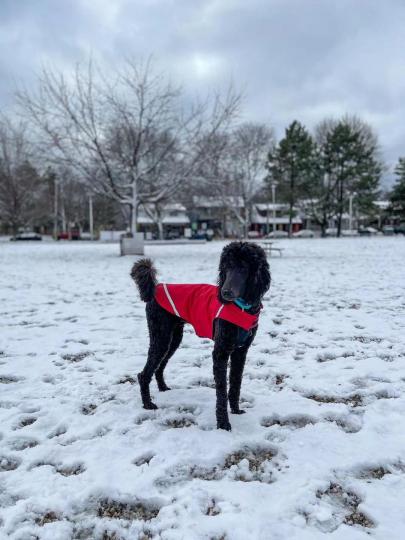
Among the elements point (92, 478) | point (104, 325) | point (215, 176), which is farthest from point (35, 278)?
point (215, 176)

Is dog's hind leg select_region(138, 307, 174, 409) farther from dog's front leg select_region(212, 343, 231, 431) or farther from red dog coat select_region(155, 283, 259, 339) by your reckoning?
dog's front leg select_region(212, 343, 231, 431)

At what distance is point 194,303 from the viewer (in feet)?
9.98

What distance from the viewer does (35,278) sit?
10383mm

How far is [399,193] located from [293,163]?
1459 cm

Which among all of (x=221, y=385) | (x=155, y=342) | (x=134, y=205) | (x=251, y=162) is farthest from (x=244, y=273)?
(x=251, y=162)

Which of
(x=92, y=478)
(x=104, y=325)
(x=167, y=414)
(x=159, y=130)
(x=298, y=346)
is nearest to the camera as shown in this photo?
(x=92, y=478)

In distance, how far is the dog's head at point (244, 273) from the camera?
2.67 m

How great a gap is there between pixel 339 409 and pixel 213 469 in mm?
1211

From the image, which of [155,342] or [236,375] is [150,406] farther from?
[236,375]

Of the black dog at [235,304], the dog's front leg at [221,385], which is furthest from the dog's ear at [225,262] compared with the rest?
the dog's front leg at [221,385]

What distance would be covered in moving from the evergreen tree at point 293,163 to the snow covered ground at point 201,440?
1592 inches

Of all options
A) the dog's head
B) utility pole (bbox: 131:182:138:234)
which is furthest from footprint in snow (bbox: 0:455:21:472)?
utility pole (bbox: 131:182:138:234)

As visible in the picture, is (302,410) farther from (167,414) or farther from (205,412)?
(167,414)

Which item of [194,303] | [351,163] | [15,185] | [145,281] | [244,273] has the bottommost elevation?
[194,303]
